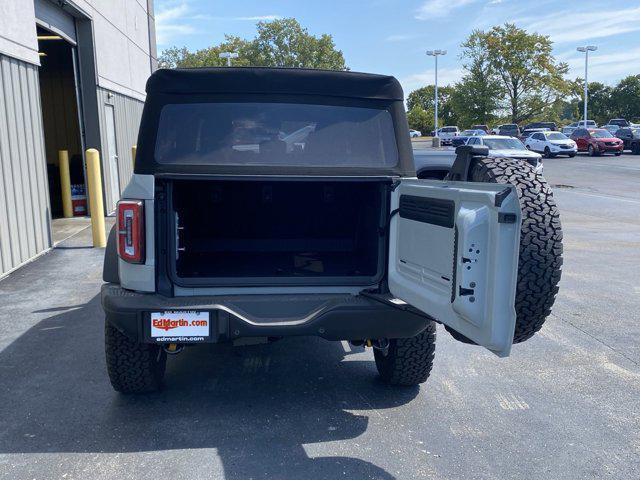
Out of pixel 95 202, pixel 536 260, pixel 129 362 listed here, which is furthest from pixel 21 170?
pixel 536 260

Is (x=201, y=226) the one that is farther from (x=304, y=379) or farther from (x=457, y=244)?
(x=457, y=244)

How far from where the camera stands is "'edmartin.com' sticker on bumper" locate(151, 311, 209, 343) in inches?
132

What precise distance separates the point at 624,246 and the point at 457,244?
8.10 m

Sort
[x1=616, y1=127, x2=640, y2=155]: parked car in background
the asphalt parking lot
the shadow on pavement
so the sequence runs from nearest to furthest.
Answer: the asphalt parking lot < the shadow on pavement < [x1=616, y1=127, x2=640, y2=155]: parked car in background

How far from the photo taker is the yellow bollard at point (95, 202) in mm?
9281

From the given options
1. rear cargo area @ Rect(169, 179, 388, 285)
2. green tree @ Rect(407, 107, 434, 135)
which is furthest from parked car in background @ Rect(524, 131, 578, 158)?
green tree @ Rect(407, 107, 434, 135)

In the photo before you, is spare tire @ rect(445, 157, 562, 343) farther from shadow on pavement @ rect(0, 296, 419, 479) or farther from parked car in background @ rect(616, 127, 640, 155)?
parked car in background @ rect(616, 127, 640, 155)

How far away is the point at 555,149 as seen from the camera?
35406 millimetres

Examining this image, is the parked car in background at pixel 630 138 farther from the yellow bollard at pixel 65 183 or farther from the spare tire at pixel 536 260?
the spare tire at pixel 536 260

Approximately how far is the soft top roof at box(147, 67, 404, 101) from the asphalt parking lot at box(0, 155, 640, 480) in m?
1.97

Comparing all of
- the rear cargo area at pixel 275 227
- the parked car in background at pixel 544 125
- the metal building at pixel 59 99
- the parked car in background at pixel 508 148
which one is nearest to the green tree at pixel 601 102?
the parked car in background at pixel 544 125

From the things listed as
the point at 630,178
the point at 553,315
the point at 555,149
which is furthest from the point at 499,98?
the point at 553,315

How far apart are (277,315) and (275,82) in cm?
140

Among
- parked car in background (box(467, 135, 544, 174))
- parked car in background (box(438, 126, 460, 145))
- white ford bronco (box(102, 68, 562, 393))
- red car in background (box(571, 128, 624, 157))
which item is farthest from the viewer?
parked car in background (box(438, 126, 460, 145))
